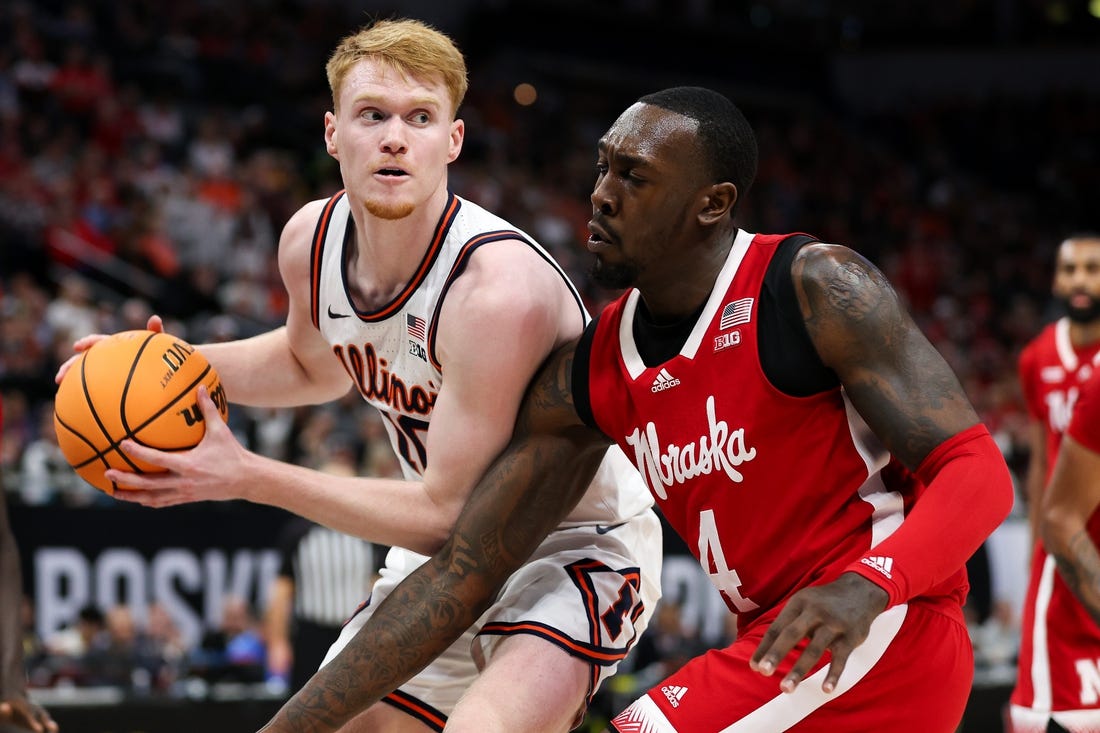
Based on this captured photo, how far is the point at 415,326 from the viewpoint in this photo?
12.6 feet

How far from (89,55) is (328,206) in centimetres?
1226

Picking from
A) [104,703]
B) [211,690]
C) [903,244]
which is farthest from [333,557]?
[903,244]

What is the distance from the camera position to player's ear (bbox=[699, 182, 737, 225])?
326 centimetres

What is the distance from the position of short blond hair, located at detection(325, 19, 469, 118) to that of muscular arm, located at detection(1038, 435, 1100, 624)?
221 cm

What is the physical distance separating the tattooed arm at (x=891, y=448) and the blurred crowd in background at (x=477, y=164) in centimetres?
599

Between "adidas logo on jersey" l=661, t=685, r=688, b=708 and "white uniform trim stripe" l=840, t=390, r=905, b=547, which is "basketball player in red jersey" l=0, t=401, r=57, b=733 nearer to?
"adidas logo on jersey" l=661, t=685, r=688, b=708

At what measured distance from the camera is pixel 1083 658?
15.7ft

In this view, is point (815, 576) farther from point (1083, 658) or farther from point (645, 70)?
point (645, 70)

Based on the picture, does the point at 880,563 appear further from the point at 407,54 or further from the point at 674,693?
the point at 407,54

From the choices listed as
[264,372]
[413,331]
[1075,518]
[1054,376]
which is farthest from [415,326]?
[1054,376]

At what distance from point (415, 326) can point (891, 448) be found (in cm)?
147

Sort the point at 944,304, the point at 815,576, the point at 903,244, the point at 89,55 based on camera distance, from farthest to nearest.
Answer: the point at 903,244, the point at 944,304, the point at 89,55, the point at 815,576

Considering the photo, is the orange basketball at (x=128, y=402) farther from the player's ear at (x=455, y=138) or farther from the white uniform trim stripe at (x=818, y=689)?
the white uniform trim stripe at (x=818, y=689)

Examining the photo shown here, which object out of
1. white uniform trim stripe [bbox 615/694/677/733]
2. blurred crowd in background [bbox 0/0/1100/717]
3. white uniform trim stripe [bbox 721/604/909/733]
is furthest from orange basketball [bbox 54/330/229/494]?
blurred crowd in background [bbox 0/0/1100/717]
